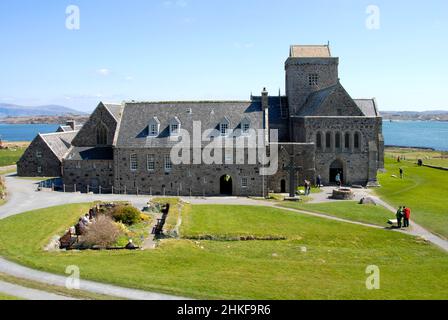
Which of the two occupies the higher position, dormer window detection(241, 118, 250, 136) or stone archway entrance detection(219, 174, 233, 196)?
dormer window detection(241, 118, 250, 136)

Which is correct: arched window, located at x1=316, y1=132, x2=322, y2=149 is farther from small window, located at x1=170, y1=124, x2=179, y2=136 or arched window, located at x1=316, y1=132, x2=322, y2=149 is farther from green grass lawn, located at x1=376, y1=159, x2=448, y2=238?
small window, located at x1=170, y1=124, x2=179, y2=136

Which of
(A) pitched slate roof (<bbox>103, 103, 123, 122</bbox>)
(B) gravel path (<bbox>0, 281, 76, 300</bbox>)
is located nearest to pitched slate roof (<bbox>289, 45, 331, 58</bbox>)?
(A) pitched slate roof (<bbox>103, 103, 123, 122</bbox>)

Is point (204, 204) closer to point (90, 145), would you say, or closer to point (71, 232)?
point (71, 232)

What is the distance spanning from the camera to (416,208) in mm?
40562

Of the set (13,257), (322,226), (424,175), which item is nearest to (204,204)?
(322,226)

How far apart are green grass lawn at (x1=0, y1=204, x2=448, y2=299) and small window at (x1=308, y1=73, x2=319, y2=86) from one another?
3098cm

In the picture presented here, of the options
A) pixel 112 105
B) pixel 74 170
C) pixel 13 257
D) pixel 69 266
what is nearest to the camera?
pixel 69 266

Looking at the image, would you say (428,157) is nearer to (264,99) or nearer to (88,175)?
(264,99)

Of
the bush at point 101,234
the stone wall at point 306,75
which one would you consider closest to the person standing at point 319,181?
the stone wall at point 306,75

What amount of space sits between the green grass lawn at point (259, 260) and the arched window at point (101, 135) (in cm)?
1700

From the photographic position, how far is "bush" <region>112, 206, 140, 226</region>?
3634 centimetres

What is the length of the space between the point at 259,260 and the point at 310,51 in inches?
1787

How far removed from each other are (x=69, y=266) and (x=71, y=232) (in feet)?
32.2

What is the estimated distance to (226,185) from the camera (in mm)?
51812
